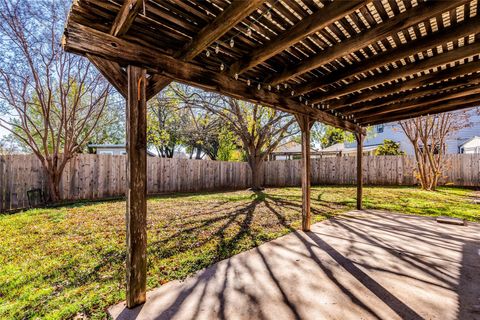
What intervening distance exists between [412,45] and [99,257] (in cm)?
441

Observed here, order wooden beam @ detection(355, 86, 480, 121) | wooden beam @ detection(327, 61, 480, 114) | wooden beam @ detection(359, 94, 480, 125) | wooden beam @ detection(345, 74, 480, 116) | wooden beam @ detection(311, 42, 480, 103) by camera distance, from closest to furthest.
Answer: wooden beam @ detection(311, 42, 480, 103) → wooden beam @ detection(327, 61, 480, 114) → wooden beam @ detection(345, 74, 480, 116) → wooden beam @ detection(355, 86, 480, 121) → wooden beam @ detection(359, 94, 480, 125)

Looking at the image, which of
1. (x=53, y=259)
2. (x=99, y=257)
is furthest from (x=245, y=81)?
(x=53, y=259)

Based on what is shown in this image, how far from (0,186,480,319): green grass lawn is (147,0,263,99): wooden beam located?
6.49 feet

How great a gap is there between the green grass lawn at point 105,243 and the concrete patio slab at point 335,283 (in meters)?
0.35

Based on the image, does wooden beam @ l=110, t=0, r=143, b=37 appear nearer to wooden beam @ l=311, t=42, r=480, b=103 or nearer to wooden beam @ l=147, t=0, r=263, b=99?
wooden beam @ l=147, t=0, r=263, b=99

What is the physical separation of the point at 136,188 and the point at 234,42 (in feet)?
5.64

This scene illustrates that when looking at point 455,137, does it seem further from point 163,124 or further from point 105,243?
point 105,243

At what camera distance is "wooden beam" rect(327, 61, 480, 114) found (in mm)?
3014

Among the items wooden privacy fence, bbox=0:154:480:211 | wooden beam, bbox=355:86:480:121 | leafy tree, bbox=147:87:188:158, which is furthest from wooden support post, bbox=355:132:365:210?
leafy tree, bbox=147:87:188:158

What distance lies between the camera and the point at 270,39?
2.36m

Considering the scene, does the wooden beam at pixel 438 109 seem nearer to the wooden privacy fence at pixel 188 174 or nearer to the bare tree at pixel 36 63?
the wooden privacy fence at pixel 188 174

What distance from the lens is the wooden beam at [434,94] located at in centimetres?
344

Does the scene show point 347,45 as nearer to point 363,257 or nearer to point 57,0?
point 363,257

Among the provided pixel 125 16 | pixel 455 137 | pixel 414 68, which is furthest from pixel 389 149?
pixel 125 16
